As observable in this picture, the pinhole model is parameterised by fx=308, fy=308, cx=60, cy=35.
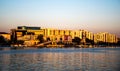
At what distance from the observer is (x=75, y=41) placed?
18188 cm

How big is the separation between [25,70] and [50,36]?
5951 inches

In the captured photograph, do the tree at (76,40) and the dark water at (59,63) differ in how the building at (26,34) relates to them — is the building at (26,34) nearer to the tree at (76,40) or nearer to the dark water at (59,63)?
the tree at (76,40)

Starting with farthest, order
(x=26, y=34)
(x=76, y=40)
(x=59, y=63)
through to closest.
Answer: (x=76, y=40)
(x=26, y=34)
(x=59, y=63)

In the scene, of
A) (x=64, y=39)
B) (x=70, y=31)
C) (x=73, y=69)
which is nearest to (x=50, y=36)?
(x=64, y=39)

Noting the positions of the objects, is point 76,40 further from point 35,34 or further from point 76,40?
point 35,34

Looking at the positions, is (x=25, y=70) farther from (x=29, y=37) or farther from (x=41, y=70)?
(x=29, y=37)

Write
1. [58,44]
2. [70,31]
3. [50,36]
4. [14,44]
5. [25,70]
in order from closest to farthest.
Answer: [25,70], [14,44], [58,44], [50,36], [70,31]

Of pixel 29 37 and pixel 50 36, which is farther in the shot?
pixel 50 36

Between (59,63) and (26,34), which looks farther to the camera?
→ (26,34)

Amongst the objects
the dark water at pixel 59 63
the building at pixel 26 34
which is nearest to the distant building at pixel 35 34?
the building at pixel 26 34

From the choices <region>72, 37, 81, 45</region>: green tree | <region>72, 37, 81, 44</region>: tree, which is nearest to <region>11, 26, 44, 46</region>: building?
<region>72, 37, 81, 45</region>: green tree

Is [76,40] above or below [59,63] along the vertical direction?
above

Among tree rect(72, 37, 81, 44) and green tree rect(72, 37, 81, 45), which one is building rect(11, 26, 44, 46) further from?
tree rect(72, 37, 81, 44)

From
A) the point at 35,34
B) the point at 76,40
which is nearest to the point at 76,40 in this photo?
the point at 76,40
